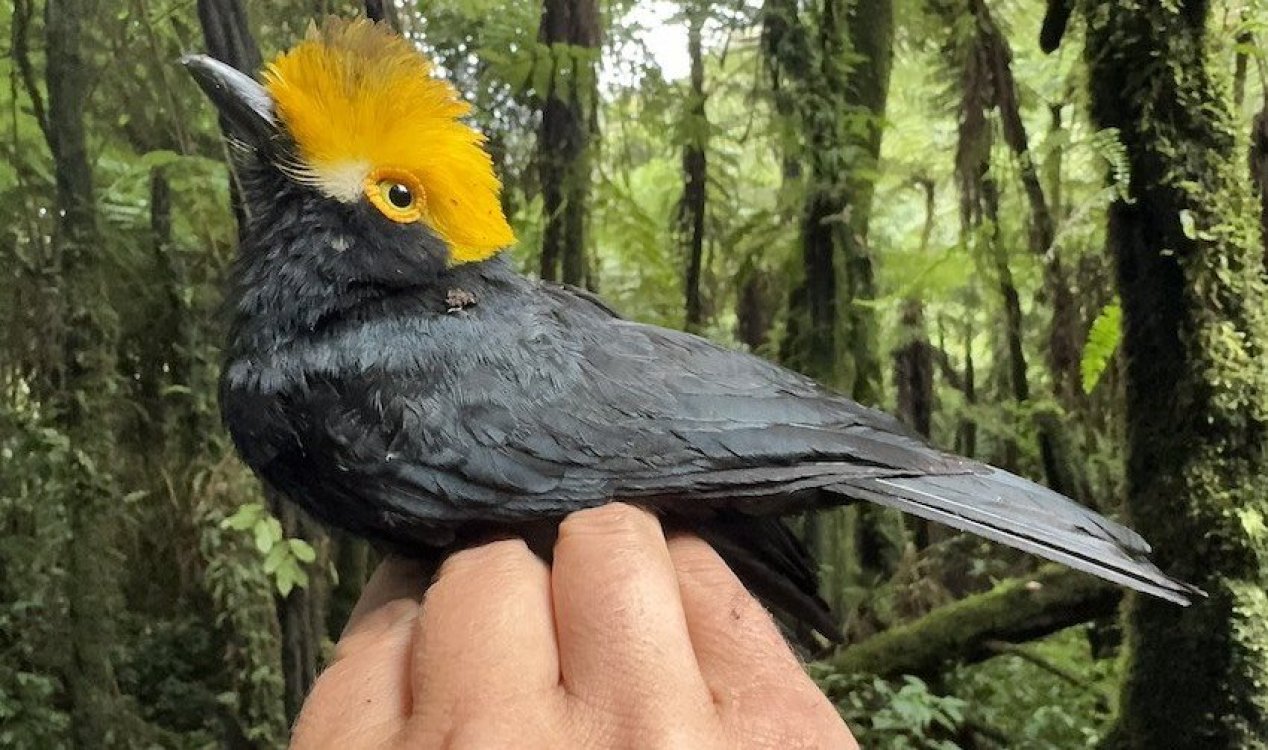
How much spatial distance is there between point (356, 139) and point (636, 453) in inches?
24.3

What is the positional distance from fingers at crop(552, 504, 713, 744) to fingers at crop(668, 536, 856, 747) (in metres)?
0.05

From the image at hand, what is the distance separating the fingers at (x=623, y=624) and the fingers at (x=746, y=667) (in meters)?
0.05

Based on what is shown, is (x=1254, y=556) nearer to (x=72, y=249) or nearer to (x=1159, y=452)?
(x=1159, y=452)

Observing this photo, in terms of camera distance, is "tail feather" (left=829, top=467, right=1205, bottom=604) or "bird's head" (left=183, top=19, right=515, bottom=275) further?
"bird's head" (left=183, top=19, right=515, bottom=275)

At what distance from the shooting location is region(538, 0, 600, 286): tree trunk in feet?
10.3

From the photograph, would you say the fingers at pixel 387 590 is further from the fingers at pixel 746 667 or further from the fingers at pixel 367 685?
the fingers at pixel 746 667

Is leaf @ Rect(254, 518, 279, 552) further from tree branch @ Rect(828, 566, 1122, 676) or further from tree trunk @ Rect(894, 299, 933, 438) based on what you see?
tree trunk @ Rect(894, 299, 933, 438)

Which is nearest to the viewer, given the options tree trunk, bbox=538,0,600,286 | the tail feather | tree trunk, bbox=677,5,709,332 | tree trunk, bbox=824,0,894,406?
the tail feather

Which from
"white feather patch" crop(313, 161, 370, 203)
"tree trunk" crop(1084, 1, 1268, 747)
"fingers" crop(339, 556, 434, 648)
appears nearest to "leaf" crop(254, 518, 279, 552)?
"fingers" crop(339, 556, 434, 648)

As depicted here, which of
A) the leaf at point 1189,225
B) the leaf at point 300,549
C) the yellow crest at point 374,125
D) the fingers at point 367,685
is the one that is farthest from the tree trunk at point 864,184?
the fingers at point 367,685

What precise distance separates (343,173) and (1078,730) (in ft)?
9.78

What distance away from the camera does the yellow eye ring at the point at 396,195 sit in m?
1.42

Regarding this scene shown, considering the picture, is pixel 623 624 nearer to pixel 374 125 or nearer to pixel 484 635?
pixel 484 635

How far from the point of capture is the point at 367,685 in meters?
1.22
